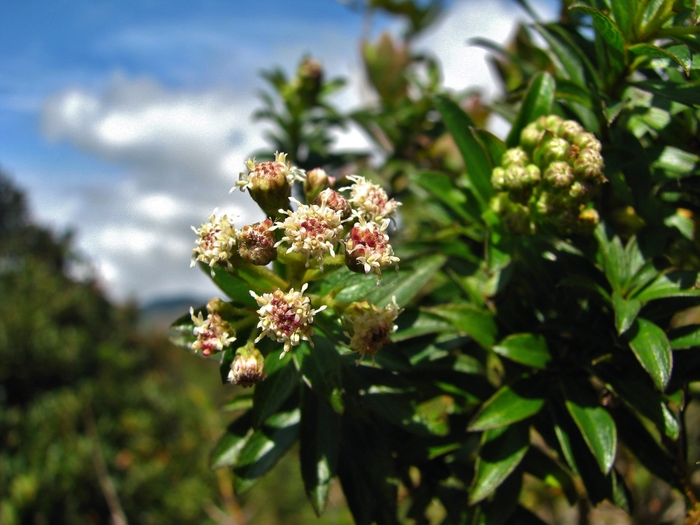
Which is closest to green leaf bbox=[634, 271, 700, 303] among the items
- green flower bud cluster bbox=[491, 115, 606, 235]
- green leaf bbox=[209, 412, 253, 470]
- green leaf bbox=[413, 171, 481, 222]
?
green flower bud cluster bbox=[491, 115, 606, 235]

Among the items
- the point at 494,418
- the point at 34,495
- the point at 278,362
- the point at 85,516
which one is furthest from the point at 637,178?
the point at 85,516

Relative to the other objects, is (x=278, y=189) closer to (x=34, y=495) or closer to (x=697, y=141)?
(x=697, y=141)

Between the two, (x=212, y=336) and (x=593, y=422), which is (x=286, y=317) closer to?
(x=212, y=336)

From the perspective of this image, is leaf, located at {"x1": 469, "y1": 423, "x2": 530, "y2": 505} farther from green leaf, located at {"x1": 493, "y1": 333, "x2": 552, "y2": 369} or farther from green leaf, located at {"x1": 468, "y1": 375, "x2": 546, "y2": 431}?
green leaf, located at {"x1": 493, "y1": 333, "x2": 552, "y2": 369}

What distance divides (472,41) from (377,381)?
50.7 inches

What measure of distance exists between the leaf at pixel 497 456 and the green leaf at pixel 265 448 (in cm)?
49

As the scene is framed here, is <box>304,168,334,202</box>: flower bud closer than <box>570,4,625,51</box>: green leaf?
No

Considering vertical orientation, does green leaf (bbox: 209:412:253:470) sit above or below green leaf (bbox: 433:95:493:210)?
below

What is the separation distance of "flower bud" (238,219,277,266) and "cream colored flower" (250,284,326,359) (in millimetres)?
97

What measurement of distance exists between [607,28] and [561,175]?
14.5 inches

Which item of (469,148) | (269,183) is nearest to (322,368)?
(269,183)

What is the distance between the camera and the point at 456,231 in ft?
5.90

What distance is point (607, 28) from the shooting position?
1354mm

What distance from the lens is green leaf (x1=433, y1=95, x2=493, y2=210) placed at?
1680mm
